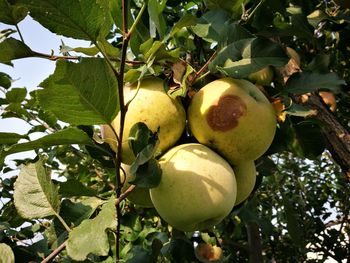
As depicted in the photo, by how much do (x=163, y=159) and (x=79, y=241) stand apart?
0.29m

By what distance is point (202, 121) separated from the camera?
40.4 inches

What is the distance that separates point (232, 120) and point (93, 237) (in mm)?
426

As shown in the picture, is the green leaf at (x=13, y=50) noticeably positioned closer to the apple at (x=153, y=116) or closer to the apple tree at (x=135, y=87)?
the apple tree at (x=135, y=87)

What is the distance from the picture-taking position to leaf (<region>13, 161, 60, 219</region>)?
42.1 inches

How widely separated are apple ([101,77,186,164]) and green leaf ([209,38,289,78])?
144 millimetres

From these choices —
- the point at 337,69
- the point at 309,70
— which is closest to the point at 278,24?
the point at 309,70

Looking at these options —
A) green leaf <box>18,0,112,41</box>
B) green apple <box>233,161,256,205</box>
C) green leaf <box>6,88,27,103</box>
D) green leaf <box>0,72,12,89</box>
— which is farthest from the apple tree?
green leaf <box>0,72,12,89</box>

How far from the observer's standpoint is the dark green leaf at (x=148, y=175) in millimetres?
875

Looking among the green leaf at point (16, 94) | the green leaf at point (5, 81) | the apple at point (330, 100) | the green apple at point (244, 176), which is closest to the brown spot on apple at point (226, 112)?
the green apple at point (244, 176)

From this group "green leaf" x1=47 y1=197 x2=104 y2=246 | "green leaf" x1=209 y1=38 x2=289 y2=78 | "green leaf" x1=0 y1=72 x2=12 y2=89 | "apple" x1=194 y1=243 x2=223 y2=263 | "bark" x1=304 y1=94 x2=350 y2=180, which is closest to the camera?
"green leaf" x1=209 y1=38 x2=289 y2=78

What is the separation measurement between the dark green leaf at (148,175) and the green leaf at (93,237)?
0.07m

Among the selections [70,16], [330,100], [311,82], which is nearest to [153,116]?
[70,16]

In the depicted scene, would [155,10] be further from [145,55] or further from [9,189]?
[9,189]

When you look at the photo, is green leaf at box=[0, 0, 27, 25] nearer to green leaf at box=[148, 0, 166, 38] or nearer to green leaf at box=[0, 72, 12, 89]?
green leaf at box=[148, 0, 166, 38]
